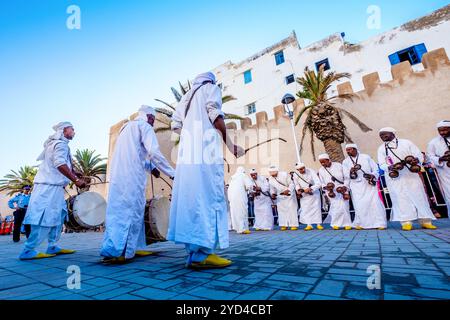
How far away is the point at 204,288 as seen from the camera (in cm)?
163

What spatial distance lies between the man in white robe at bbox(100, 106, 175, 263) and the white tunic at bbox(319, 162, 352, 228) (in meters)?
5.02

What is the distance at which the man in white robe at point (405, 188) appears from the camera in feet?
15.7

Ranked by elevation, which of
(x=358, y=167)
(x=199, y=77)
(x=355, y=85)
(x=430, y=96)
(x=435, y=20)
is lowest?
(x=358, y=167)

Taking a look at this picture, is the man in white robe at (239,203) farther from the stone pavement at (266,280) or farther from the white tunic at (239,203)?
the stone pavement at (266,280)

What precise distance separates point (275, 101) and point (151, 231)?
18.2 meters

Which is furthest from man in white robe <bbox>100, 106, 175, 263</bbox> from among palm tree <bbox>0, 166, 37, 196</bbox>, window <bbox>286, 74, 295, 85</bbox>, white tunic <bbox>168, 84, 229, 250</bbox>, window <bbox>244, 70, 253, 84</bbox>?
palm tree <bbox>0, 166, 37, 196</bbox>

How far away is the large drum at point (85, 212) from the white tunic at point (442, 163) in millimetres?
6495

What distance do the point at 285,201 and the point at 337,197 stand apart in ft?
5.43

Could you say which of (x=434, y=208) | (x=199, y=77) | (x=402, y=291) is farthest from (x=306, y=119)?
(x=402, y=291)

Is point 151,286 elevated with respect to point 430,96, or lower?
lower

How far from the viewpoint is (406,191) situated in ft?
16.3

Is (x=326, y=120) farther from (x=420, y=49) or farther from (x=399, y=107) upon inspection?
(x=420, y=49)

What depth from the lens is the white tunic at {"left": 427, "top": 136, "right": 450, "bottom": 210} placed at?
462cm
